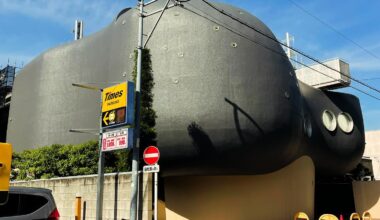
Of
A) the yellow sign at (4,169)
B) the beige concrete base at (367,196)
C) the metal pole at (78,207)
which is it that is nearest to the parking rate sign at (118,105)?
the metal pole at (78,207)

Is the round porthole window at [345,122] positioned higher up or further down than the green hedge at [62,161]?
higher up

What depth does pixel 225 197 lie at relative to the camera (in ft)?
65.5

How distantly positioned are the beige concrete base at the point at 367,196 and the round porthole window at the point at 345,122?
Answer: 4332 millimetres

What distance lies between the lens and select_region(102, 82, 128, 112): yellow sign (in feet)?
49.1

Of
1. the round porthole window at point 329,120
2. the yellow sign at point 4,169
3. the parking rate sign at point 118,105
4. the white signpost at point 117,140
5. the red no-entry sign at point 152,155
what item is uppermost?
the round porthole window at point 329,120

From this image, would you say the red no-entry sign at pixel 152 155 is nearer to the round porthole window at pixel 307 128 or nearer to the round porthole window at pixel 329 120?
the round porthole window at pixel 307 128

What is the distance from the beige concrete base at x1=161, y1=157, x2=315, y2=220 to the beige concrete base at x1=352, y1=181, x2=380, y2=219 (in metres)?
9.84

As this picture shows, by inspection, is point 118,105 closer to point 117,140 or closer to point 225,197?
point 117,140

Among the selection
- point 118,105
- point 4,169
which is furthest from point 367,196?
point 4,169

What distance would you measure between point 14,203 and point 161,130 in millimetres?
9896

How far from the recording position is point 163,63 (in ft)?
63.5

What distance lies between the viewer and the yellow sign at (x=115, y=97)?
15.0m

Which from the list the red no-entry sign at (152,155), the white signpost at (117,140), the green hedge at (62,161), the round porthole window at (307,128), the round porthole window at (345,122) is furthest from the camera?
the round porthole window at (345,122)

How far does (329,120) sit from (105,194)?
1679 centimetres
